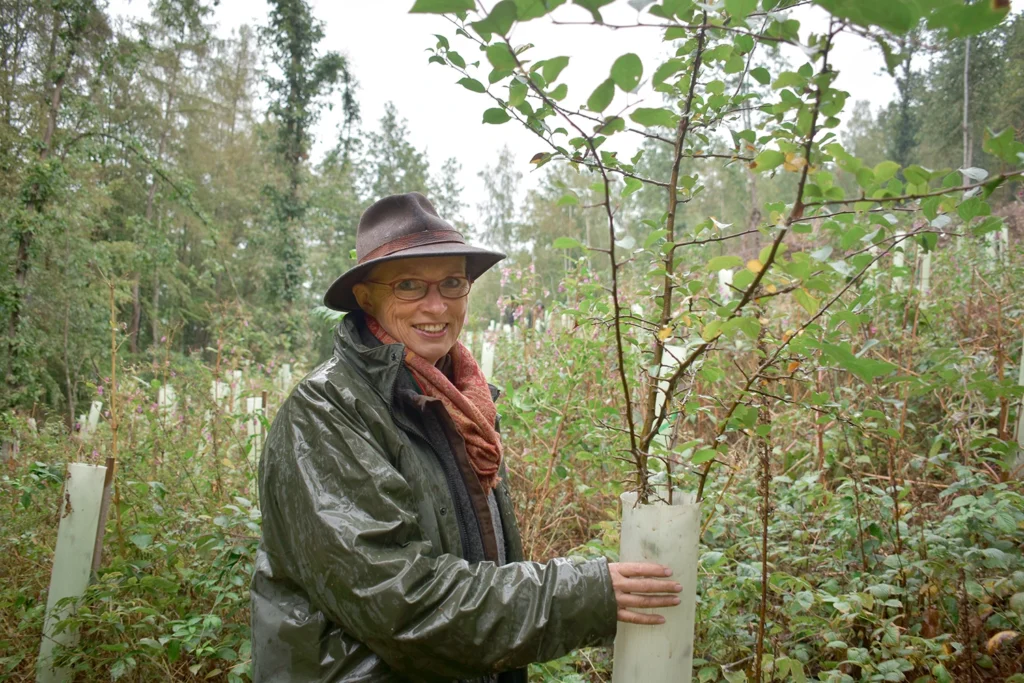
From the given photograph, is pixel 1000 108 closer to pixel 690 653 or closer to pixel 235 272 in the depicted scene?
pixel 690 653

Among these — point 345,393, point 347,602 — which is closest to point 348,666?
point 347,602

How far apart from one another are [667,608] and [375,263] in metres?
1.05

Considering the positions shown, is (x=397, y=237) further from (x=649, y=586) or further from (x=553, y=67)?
(x=649, y=586)

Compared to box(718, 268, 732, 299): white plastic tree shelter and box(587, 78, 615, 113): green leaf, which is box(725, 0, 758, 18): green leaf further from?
box(718, 268, 732, 299): white plastic tree shelter

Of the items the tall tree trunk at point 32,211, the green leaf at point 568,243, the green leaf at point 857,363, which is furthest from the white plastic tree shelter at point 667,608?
the tall tree trunk at point 32,211

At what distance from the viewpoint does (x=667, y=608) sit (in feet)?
3.76

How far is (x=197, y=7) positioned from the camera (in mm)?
10781

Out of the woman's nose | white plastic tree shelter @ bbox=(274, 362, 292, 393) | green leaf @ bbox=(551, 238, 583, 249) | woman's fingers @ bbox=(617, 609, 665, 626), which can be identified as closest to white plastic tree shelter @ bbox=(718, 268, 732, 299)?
green leaf @ bbox=(551, 238, 583, 249)

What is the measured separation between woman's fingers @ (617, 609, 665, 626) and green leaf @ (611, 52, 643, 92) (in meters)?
0.88

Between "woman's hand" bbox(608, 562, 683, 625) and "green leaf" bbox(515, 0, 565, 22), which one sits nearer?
"green leaf" bbox(515, 0, 565, 22)

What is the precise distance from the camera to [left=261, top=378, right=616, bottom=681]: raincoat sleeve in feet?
3.83

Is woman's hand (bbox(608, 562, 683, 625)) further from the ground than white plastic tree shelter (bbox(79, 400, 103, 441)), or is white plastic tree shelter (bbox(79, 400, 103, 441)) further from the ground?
white plastic tree shelter (bbox(79, 400, 103, 441))

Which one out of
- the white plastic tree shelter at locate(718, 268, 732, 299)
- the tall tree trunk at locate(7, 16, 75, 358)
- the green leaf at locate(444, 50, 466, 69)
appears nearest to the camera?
the white plastic tree shelter at locate(718, 268, 732, 299)

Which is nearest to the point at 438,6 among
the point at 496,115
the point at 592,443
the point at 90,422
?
the point at 496,115
